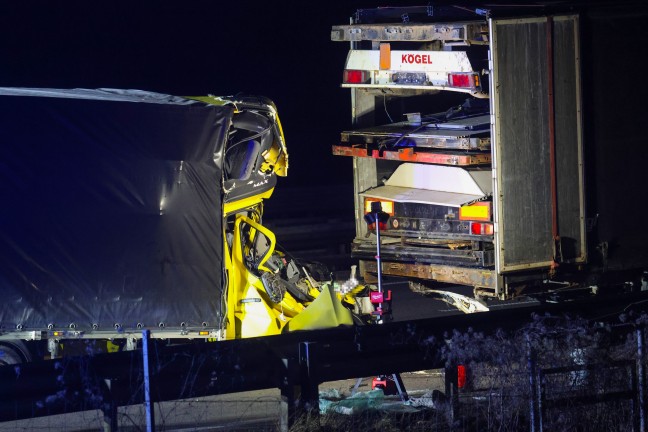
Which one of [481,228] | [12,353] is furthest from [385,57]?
[12,353]

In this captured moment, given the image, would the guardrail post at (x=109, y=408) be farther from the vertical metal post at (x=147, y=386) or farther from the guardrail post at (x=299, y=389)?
the guardrail post at (x=299, y=389)

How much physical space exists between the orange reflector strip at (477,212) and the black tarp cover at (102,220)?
8.20 ft

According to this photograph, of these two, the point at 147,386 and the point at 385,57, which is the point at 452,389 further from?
the point at 385,57

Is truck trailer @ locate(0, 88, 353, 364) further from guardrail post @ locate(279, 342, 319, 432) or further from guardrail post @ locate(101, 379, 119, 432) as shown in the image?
guardrail post @ locate(101, 379, 119, 432)

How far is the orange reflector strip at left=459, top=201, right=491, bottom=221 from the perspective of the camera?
37.9 feet

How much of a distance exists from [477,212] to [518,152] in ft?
2.40

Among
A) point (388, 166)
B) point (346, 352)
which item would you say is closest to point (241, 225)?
point (388, 166)

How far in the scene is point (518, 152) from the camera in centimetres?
1128

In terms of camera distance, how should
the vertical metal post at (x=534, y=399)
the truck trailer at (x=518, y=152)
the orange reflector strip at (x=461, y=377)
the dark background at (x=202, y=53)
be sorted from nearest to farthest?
1. the vertical metal post at (x=534, y=399)
2. the orange reflector strip at (x=461, y=377)
3. the truck trailer at (x=518, y=152)
4. the dark background at (x=202, y=53)

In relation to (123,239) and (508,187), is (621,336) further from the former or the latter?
(123,239)

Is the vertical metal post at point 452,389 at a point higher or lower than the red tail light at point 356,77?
lower

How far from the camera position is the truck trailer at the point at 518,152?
11258mm

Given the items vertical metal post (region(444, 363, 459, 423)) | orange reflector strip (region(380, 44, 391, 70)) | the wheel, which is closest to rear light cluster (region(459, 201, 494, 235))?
orange reflector strip (region(380, 44, 391, 70))

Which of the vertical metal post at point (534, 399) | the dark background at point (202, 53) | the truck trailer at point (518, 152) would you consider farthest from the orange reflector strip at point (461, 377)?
the dark background at point (202, 53)
